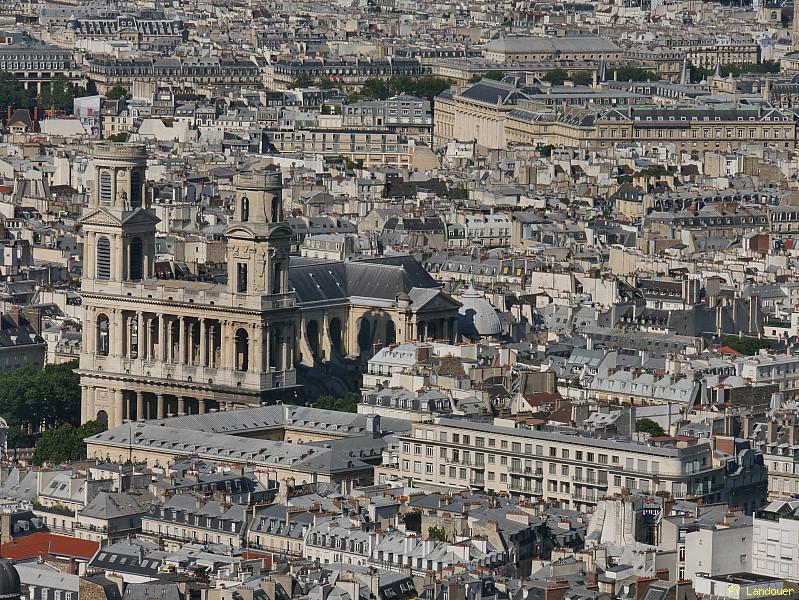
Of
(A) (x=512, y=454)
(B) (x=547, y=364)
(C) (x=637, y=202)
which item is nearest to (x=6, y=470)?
(A) (x=512, y=454)

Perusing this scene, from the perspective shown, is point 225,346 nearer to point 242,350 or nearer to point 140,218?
point 242,350

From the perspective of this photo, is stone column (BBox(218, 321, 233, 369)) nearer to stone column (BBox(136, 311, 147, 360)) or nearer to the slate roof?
stone column (BBox(136, 311, 147, 360))

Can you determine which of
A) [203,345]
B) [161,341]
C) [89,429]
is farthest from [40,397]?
[89,429]

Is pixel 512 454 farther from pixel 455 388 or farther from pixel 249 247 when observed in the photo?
pixel 249 247

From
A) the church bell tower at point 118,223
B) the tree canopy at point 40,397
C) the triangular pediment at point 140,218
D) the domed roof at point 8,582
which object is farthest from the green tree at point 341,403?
the domed roof at point 8,582

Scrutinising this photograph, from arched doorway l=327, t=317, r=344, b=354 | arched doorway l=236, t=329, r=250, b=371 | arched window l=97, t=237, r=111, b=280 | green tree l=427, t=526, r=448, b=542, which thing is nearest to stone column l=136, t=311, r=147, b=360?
arched window l=97, t=237, r=111, b=280

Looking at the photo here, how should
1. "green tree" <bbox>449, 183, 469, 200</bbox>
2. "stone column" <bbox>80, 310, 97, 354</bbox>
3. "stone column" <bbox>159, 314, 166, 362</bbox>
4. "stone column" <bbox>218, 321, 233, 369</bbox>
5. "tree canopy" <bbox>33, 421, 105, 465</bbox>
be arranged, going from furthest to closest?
"green tree" <bbox>449, 183, 469, 200</bbox>
"stone column" <bbox>80, 310, 97, 354</bbox>
"stone column" <bbox>159, 314, 166, 362</bbox>
"stone column" <bbox>218, 321, 233, 369</bbox>
"tree canopy" <bbox>33, 421, 105, 465</bbox>
